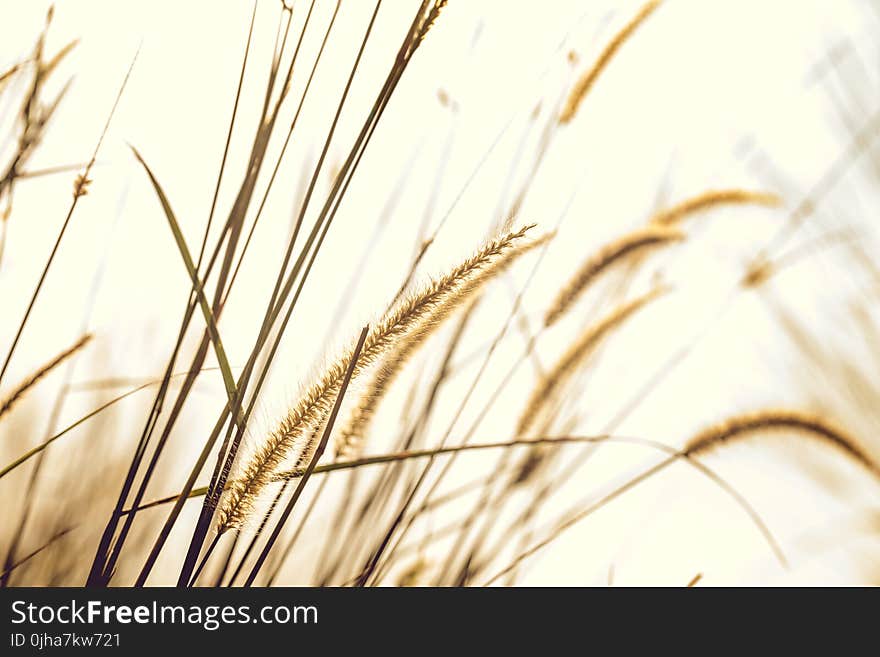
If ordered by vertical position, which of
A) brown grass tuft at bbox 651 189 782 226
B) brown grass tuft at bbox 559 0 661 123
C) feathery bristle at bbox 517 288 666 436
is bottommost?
feathery bristle at bbox 517 288 666 436

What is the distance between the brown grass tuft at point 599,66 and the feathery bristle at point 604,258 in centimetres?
12

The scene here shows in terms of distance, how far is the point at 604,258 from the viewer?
0.52 metres

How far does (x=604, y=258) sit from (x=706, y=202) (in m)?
0.12

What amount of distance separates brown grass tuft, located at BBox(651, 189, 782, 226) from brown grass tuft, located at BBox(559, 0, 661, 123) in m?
0.12

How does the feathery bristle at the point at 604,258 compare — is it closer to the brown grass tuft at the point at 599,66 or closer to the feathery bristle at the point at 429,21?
the brown grass tuft at the point at 599,66

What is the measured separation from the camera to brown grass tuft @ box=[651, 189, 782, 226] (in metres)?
0.56

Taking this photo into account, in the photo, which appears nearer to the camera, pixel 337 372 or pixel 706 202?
pixel 337 372

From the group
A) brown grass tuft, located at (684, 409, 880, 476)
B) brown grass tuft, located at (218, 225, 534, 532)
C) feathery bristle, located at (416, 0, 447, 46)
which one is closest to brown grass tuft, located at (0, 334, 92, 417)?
brown grass tuft, located at (218, 225, 534, 532)

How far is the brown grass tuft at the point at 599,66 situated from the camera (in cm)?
54

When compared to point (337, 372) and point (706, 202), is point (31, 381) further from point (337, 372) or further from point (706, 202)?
point (706, 202)

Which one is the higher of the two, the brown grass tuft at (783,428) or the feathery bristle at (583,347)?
the feathery bristle at (583,347)

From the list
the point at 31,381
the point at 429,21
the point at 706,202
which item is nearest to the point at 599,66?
the point at 706,202

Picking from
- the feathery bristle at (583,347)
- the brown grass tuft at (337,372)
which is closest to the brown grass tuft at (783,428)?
the feathery bristle at (583,347)

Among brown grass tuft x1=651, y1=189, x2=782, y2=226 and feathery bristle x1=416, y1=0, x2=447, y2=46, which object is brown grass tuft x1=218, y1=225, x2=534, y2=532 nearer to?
feathery bristle x1=416, y1=0, x2=447, y2=46
